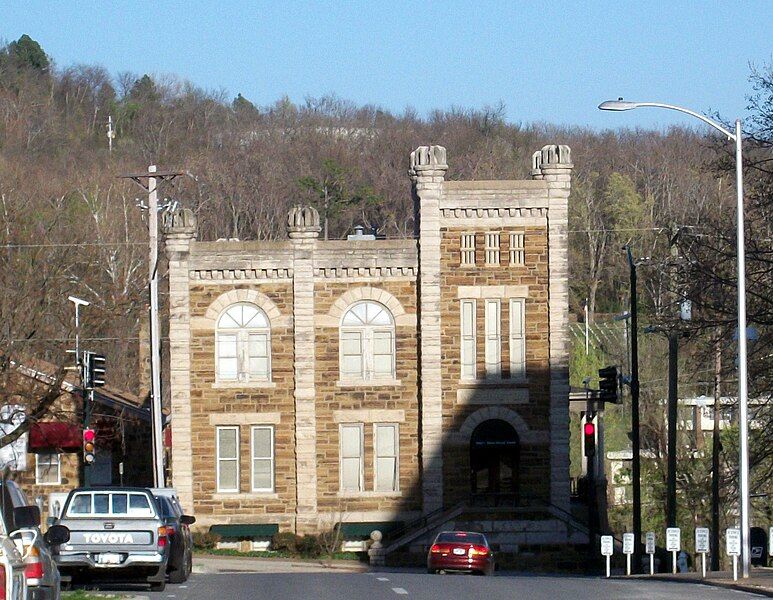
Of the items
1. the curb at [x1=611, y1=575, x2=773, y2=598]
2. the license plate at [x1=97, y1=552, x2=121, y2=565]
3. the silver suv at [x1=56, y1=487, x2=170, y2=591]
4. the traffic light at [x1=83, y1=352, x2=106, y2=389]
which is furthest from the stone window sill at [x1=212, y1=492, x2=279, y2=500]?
the license plate at [x1=97, y1=552, x2=121, y2=565]

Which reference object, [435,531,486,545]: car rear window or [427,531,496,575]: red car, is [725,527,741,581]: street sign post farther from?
[435,531,486,545]: car rear window

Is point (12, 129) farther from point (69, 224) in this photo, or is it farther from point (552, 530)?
point (552, 530)

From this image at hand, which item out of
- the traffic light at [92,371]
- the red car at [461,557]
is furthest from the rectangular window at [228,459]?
the red car at [461,557]

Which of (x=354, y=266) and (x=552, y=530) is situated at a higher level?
(x=354, y=266)

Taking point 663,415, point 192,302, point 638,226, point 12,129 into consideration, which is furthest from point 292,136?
point 192,302

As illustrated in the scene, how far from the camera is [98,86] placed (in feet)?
443

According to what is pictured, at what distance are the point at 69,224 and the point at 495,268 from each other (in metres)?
33.2

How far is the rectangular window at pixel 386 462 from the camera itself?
47625 millimetres

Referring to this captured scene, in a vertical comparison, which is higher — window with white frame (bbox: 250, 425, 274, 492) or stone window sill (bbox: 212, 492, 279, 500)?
window with white frame (bbox: 250, 425, 274, 492)

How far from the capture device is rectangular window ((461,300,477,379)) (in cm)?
4744

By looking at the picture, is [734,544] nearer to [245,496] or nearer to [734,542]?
[734,542]

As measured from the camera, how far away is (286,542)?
46906mm

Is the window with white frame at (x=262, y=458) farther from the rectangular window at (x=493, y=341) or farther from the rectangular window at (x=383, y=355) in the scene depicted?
the rectangular window at (x=493, y=341)

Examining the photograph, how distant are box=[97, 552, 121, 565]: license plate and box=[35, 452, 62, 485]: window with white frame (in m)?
27.9
